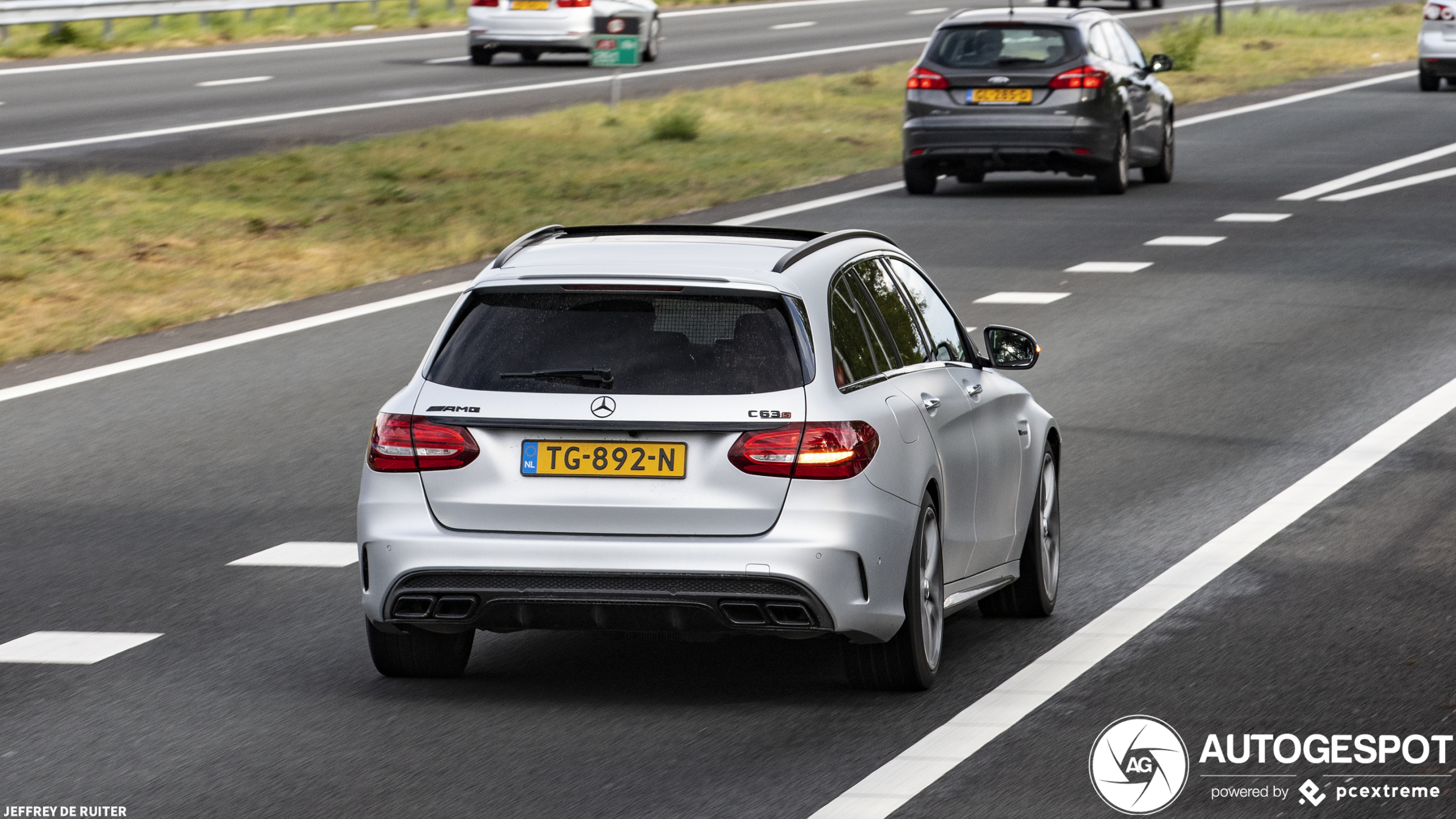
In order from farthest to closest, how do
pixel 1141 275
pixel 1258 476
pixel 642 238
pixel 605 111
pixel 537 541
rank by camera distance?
pixel 605 111, pixel 1141 275, pixel 1258 476, pixel 642 238, pixel 537 541

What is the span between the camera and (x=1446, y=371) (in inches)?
563

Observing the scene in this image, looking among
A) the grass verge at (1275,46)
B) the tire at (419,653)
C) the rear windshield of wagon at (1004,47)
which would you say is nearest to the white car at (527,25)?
the grass verge at (1275,46)

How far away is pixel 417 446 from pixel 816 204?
53.4 feet

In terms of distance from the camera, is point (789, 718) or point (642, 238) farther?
point (642, 238)

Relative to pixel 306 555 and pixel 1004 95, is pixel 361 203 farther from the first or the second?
pixel 306 555

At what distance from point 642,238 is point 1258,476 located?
4.32m

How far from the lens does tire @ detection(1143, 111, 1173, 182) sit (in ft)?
84.8

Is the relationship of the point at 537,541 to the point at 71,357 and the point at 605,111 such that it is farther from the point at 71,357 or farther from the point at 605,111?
the point at 605,111

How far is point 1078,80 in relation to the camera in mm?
23547

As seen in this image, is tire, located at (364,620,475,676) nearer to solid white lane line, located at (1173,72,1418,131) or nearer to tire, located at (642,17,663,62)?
solid white lane line, located at (1173,72,1418,131)

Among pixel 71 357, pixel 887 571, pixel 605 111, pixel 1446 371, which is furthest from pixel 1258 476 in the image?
pixel 605 111

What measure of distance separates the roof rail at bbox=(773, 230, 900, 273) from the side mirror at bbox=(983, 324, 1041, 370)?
52 centimetres

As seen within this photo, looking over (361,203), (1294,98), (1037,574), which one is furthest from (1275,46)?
(1037,574)

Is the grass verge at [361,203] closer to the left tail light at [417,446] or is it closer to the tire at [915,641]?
the left tail light at [417,446]
